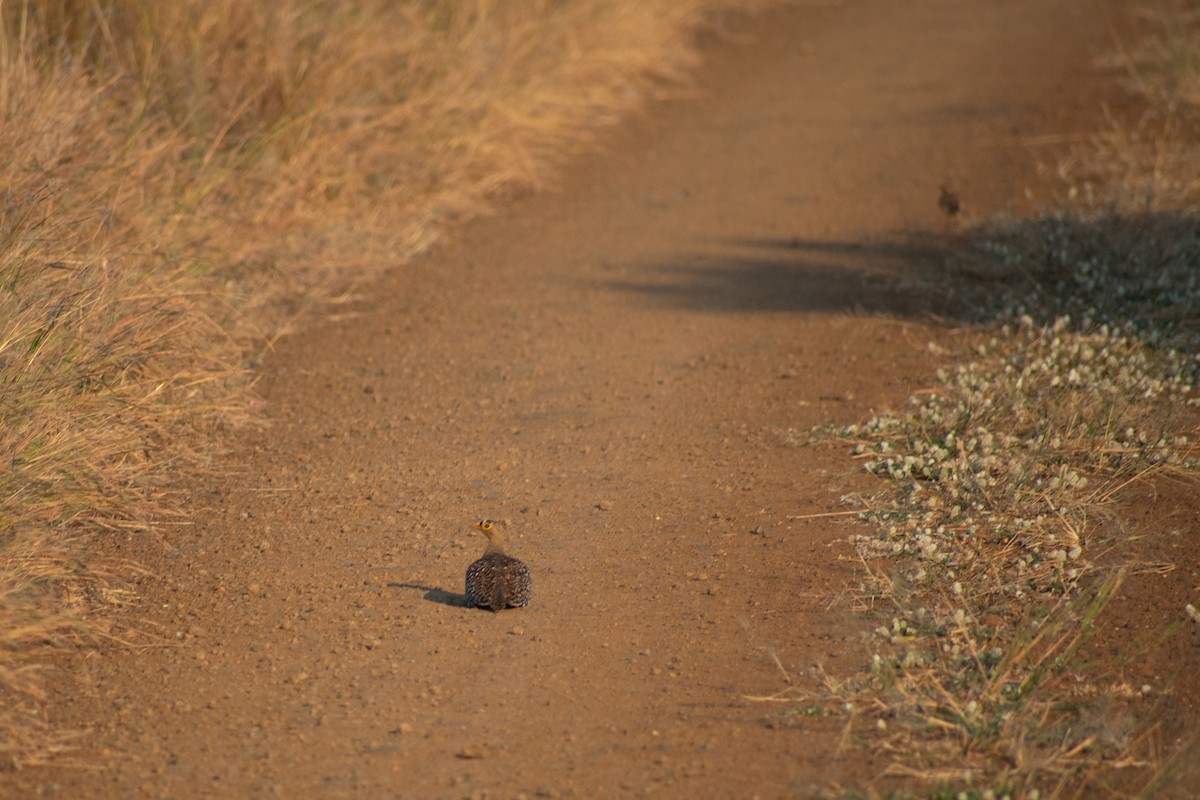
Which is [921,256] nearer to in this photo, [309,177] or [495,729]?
[309,177]

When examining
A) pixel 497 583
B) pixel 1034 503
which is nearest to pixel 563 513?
pixel 497 583

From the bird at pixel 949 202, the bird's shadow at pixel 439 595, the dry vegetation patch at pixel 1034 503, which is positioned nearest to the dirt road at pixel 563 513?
the bird's shadow at pixel 439 595

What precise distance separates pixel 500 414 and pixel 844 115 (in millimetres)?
6073

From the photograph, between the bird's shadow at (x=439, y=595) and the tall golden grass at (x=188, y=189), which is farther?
the tall golden grass at (x=188, y=189)

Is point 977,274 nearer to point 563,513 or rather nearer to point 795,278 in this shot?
point 795,278

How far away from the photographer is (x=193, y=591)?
428 cm

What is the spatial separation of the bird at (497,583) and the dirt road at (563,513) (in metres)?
0.08

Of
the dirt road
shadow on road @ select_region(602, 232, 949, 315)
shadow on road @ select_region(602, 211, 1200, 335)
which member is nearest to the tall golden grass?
the dirt road

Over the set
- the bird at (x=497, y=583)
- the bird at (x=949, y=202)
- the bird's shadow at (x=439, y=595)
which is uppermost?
the bird at (x=949, y=202)

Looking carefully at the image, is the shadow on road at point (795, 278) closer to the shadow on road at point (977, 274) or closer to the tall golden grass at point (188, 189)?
the shadow on road at point (977, 274)

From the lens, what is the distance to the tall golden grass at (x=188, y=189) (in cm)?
439

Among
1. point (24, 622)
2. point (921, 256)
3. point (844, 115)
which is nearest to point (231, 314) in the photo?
point (24, 622)

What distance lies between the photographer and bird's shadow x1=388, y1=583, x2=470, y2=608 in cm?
418

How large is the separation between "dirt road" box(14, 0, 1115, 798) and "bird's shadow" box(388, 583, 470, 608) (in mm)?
10
